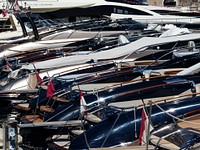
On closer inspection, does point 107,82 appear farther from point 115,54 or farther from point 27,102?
point 115,54

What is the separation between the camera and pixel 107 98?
7355mm


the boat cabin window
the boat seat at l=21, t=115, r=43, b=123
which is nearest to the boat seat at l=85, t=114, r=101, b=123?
the boat seat at l=21, t=115, r=43, b=123

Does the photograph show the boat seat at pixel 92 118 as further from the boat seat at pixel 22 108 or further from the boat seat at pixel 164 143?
the boat seat at pixel 22 108

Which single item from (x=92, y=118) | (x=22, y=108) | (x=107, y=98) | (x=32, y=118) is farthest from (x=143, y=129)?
(x=22, y=108)

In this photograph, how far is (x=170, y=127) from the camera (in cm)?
541

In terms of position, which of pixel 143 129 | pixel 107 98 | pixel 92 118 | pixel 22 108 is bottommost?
pixel 22 108

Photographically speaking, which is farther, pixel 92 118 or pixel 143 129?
pixel 92 118

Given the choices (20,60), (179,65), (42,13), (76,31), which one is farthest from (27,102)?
(42,13)

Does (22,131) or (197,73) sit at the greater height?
(197,73)

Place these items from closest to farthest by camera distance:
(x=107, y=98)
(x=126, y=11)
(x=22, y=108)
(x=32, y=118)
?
(x=107, y=98) → (x=32, y=118) → (x=22, y=108) → (x=126, y=11)

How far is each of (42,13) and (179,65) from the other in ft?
61.0

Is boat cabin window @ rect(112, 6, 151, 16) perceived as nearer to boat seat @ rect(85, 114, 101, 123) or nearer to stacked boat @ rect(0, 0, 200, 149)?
stacked boat @ rect(0, 0, 200, 149)

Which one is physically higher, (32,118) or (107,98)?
(107,98)

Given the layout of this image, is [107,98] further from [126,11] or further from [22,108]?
[126,11]
